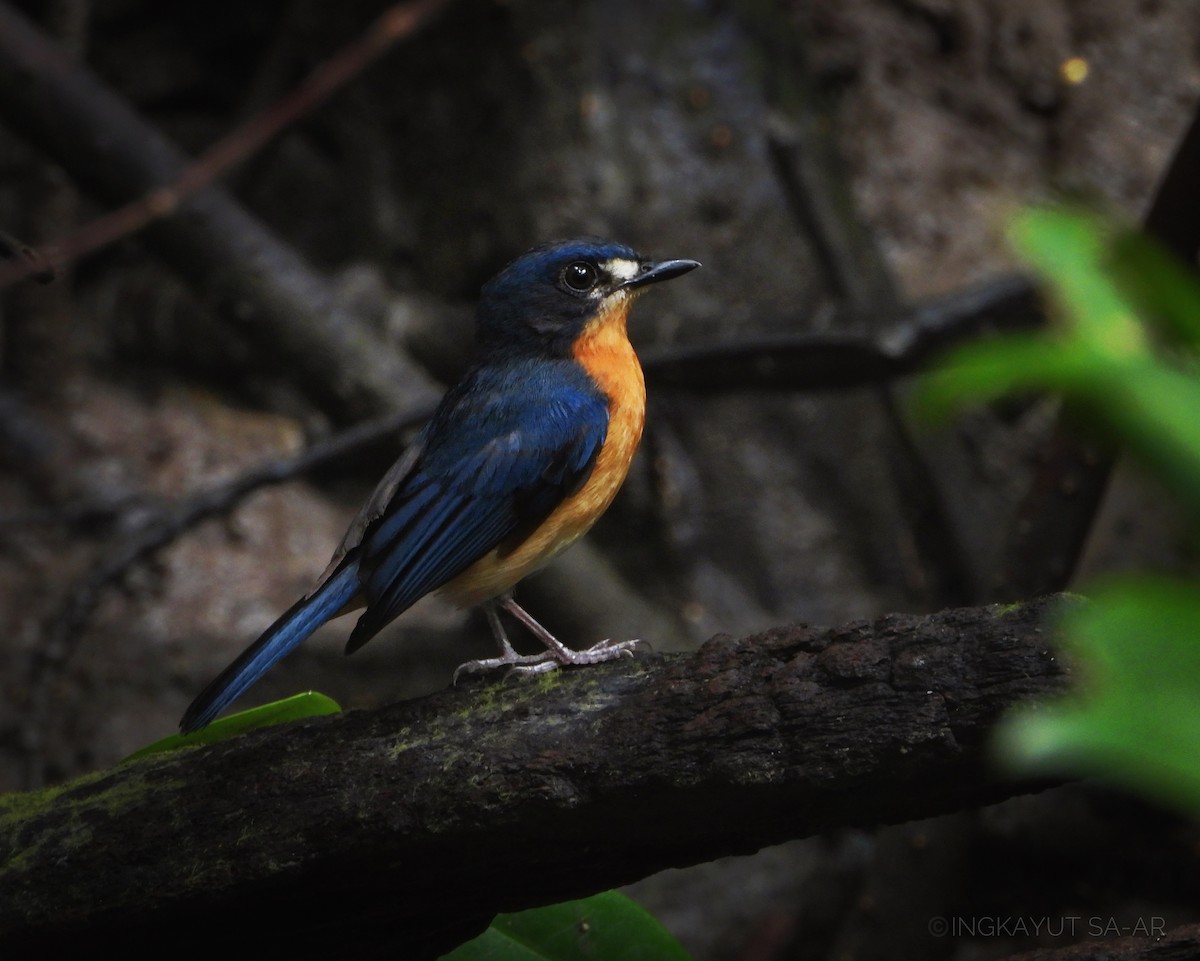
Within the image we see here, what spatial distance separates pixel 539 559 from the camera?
3584 mm

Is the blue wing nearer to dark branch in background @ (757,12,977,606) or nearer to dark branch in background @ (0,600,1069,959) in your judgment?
dark branch in background @ (0,600,1069,959)

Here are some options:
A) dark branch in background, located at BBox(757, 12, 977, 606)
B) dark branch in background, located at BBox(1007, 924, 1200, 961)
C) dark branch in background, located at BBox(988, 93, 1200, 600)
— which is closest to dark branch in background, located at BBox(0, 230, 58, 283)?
dark branch in background, located at BBox(1007, 924, 1200, 961)

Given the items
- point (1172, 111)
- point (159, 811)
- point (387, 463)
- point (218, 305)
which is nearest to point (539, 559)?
point (159, 811)

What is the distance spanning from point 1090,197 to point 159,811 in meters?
2.46

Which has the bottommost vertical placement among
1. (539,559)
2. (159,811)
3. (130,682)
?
(159,811)

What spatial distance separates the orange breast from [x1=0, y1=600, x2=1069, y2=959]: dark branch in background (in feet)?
1.88

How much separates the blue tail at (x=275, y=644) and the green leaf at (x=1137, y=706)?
2478 mm

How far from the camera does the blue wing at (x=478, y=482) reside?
3.35m

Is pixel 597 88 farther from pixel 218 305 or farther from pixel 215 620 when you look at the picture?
pixel 215 620

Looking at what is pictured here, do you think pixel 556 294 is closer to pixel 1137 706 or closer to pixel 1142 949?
pixel 1142 949

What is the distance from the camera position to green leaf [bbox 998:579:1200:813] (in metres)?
0.63

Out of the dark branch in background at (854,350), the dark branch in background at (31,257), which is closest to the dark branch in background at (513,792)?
the dark branch in background at (31,257)

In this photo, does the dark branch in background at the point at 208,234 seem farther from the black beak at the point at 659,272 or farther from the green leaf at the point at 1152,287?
the green leaf at the point at 1152,287

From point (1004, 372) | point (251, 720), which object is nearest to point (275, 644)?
point (251, 720)
